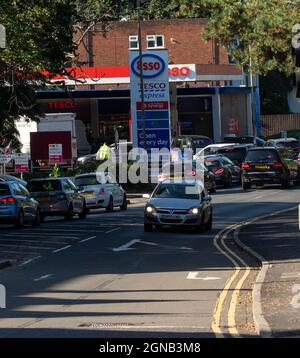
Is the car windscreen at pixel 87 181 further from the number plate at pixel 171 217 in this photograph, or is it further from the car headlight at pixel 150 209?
the number plate at pixel 171 217

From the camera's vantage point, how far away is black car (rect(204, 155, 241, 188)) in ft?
154

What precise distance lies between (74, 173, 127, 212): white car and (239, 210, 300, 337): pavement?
7541mm

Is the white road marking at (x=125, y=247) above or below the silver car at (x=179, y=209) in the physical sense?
below

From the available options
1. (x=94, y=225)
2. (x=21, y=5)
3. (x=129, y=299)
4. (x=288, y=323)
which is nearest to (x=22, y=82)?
(x=21, y=5)

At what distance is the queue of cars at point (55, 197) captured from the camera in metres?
29.0

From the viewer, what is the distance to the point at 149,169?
155 feet

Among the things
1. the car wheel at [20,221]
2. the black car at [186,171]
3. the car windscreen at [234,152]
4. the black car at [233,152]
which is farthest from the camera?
the car windscreen at [234,152]

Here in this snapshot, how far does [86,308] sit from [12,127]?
19.3 meters

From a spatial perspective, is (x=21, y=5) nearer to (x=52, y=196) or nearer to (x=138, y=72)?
(x=52, y=196)

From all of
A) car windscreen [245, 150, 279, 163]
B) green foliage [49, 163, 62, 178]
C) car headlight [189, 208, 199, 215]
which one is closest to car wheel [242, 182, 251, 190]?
car windscreen [245, 150, 279, 163]

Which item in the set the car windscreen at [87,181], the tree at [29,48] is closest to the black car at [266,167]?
the car windscreen at [87,181]

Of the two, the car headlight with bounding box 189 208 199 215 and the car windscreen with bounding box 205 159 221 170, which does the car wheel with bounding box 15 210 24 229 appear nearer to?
the car headlight with bounding box 189 208 199 215

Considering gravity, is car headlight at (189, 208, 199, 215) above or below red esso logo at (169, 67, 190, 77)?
below

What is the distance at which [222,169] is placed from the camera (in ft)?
156
